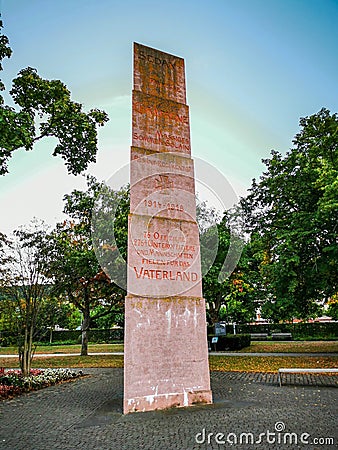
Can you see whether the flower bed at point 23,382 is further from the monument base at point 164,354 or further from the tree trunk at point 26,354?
the monument base at point 164,354

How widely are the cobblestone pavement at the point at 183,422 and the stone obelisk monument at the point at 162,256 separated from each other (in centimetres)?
57

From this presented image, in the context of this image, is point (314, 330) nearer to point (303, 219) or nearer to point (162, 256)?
point (303, 219)

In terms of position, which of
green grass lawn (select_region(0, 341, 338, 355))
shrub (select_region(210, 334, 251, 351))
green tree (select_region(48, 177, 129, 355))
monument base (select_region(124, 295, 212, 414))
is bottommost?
green grass lawn (select_region(0, 341, 338, 355))

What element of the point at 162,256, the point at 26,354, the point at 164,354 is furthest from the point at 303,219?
the point at 26,354

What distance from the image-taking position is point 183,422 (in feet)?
20.1

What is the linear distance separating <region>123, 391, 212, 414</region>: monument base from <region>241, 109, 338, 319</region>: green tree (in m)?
8.28

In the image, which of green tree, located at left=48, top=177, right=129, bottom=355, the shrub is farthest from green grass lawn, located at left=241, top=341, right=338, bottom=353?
green tree, located at left=48, top=177, right=129, bottom=355

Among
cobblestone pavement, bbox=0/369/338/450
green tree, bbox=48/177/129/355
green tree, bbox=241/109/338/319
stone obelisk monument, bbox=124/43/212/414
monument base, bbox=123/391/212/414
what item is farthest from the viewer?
green tree, bbox=48/177/129/355

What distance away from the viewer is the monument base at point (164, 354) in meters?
7.05

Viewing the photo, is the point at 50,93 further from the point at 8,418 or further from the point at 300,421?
the point at 300,421

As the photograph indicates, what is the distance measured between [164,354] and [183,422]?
4.75ft

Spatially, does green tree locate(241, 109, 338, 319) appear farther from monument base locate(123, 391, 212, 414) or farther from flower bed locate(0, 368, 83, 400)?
flower bed locate(0, 368, 83, 400)

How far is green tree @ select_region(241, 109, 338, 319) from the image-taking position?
15.2 m

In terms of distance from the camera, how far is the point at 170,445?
4949mm
